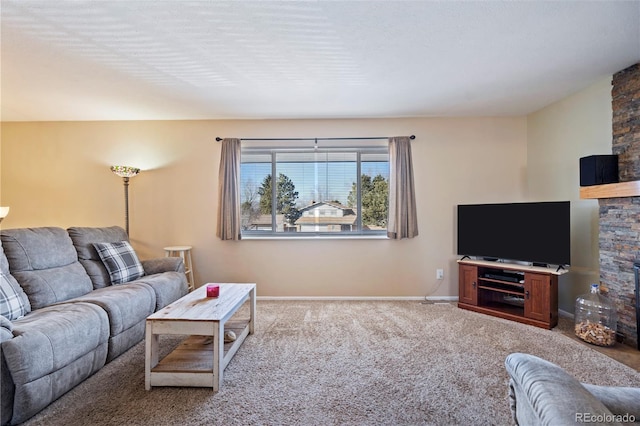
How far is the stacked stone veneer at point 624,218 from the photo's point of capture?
2.43 metres

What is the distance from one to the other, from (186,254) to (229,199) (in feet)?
3.09

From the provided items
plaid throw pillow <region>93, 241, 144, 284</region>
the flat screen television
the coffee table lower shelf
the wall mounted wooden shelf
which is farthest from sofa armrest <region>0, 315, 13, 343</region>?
the wall mounted wooden shelf

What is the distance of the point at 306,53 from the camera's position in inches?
88.4

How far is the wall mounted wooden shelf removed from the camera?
7.65 ft

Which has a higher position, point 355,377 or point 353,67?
point 353,67

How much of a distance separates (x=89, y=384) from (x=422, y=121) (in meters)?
4.20

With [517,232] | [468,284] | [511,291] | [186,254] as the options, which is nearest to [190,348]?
[186,254]

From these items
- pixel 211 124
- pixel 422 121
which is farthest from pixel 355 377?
pixel 211 124

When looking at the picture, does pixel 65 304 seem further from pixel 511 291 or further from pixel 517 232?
pixel 517 232

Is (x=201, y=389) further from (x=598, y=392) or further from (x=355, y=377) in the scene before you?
(x=598, y=392)

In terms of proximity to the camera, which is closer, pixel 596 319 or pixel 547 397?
pixel 547 397

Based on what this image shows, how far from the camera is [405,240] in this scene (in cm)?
378

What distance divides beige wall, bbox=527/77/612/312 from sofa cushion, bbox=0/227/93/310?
4.92 metres

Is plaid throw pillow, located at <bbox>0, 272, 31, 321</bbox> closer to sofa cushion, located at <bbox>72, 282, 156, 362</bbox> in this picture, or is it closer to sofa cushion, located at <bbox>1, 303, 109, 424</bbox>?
sofa cushion, located at <bbox>1, 303, 109, 424</bbox>
